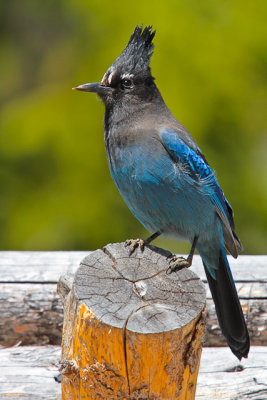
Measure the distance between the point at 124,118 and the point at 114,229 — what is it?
1.65 m

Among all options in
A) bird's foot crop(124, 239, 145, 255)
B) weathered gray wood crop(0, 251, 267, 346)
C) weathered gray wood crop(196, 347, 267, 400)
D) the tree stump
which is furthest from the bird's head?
weathered gray wood crop(196, 347, 267, 400)

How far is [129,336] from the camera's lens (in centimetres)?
258

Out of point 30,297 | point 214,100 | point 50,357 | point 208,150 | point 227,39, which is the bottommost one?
point 50,357

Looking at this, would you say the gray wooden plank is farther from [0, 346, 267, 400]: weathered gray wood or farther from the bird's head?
the bird's head

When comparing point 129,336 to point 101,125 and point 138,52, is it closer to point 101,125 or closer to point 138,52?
point 138,52

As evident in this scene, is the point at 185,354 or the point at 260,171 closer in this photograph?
the point at 185,354

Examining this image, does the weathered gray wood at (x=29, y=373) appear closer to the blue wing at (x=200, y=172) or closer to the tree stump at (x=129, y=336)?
the tree stump at (x=129, y=336)

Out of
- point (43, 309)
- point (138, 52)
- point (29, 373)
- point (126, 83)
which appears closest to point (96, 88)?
point (126, 83)

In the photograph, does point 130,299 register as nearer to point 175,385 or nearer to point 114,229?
point 175,385

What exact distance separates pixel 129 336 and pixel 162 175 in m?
1.14

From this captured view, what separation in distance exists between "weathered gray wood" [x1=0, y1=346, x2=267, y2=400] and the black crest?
1.46 metres

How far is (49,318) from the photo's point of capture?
3.73 metres

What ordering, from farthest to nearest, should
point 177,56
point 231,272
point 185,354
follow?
point 177,56
point 231,272
point 185,354

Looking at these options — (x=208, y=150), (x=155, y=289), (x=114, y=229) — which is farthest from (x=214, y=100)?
(x=155, y=289)
